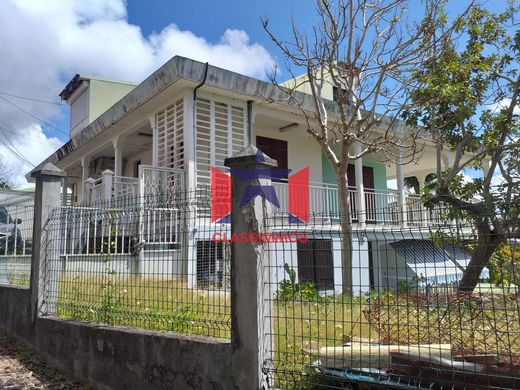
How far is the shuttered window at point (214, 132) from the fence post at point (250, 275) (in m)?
6.06

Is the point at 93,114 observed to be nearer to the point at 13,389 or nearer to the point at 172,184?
Answer: the point at 172,184

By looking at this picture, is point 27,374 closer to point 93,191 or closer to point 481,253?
point 481,253

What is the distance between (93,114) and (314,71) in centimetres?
1124

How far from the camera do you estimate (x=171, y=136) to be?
10062 millimetres

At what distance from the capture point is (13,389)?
4.50 m

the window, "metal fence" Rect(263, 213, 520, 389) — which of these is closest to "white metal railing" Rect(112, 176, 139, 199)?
the window

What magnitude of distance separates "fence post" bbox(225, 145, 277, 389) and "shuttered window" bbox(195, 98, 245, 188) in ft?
19.9

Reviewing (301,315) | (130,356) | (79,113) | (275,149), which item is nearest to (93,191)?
(275,149)

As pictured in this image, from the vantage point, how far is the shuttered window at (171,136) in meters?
9.63

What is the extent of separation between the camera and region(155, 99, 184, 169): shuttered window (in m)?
9.63

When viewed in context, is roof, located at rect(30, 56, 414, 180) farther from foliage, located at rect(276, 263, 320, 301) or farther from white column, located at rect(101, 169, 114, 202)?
foliage, located at rect(276, 263, 320, 301)

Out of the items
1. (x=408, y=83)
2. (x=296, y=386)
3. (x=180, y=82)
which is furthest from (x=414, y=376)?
(x=180, y=82)

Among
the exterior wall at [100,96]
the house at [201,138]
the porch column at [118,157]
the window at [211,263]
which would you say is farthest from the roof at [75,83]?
the window at [211,263]

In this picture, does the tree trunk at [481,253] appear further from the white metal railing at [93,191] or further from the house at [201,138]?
the white metal railing at [93,191]
